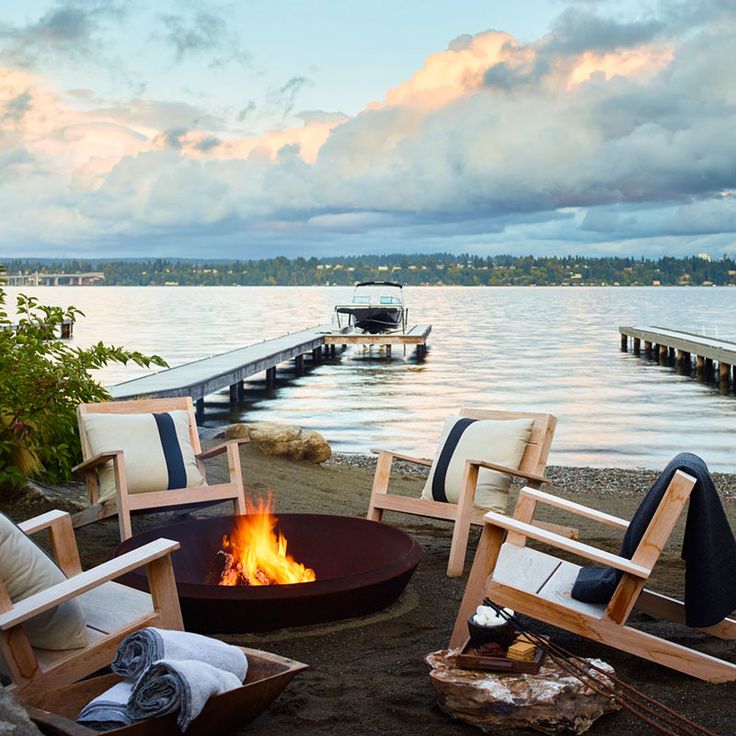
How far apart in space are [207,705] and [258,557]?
1651mm

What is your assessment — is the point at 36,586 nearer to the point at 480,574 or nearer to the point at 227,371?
the point at 480,574

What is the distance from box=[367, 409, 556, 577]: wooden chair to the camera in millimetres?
4977

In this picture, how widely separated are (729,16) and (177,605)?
59.1 metres

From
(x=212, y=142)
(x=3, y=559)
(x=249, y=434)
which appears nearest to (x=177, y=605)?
(x=3, y=559)

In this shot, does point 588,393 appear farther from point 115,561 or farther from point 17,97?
→ point 115,561

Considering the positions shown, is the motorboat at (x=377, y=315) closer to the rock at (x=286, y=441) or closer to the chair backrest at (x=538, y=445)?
the rock at (x=286, y=441)

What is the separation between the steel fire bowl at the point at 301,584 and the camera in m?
3.77

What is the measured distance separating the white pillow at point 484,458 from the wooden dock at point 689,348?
14206mm

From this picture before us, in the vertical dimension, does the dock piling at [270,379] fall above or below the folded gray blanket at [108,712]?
below

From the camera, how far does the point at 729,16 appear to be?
54.1 m

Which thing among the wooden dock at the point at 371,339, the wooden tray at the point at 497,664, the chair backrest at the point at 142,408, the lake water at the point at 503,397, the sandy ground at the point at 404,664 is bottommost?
the lake water at the point at 503,397

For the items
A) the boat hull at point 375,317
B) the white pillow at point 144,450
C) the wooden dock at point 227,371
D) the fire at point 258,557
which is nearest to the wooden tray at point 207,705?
the fire at point 258,557

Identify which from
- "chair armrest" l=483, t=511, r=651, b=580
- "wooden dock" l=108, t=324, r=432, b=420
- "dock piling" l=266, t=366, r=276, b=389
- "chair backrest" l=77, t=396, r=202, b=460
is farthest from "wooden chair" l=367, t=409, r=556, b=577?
"dock piling" l=266, t=366, r=276, b=389

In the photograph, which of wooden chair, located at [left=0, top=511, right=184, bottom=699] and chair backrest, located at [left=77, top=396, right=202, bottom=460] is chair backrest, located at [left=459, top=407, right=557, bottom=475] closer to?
chair backrest, located at [left=77, top=396, right=202, bottom=460]
